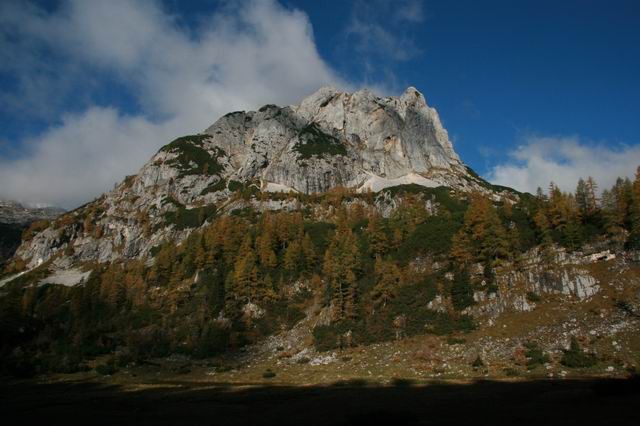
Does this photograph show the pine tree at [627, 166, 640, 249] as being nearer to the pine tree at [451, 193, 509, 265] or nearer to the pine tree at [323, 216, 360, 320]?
the pine tree at [451, 193, 509, 265]

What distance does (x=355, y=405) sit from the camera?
2720 cm

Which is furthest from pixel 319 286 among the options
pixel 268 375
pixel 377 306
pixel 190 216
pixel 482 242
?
pixel 190 216

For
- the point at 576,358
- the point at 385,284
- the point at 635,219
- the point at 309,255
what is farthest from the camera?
the point at 309,255

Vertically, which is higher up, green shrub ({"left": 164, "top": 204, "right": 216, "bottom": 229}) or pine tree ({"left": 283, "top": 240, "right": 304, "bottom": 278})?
green shrub ({"left": 164, "top": 204, "right": 216, "bottom": 229})

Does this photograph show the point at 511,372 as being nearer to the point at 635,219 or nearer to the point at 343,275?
the point at 343,275

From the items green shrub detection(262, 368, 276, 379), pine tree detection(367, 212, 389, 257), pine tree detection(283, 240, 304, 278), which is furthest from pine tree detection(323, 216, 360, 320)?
green shrub detection(262, 368, 276, 379)

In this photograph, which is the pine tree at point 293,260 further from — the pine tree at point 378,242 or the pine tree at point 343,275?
the pine tree at point 378,242

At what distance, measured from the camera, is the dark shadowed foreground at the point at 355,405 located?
2189 cm

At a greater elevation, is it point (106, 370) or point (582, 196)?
point (582, 196)

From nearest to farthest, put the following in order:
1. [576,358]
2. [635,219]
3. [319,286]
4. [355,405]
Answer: [355,405] < [576,358] < [635,219] < [319,286]

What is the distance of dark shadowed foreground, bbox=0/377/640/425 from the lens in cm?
2189

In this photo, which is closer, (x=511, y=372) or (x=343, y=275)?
(x=511, y=372)

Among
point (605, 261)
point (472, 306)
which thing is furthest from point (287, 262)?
point (605, 261)

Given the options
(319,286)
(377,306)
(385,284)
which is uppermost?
(319,286)
